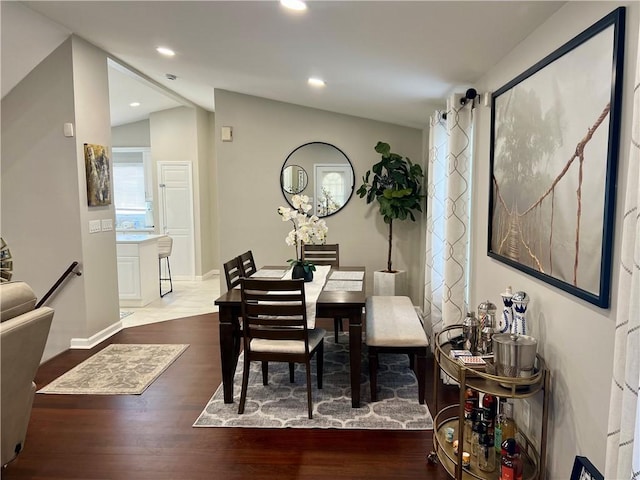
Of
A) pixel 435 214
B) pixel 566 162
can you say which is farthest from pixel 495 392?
pixel 435 214

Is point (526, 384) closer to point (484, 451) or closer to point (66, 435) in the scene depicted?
point (484, 451)

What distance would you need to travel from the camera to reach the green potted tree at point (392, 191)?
4855 millimetres

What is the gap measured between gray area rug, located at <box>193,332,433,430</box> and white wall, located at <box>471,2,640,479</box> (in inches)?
36.8

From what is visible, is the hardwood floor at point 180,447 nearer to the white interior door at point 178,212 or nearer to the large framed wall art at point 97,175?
the large framed wall art at point 97,175

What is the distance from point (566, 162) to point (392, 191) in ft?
10.3

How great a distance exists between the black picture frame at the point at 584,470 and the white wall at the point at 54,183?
3953 millimetres

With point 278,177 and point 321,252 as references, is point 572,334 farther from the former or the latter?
point 278,177

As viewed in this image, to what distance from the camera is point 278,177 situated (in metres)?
5.39

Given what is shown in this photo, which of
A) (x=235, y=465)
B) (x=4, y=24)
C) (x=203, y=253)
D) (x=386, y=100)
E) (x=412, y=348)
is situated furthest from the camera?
(x=203, y=253)

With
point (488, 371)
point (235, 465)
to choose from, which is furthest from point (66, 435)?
point (488, 371)

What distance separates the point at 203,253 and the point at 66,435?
4856 millimetres

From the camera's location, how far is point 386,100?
4.05 meters

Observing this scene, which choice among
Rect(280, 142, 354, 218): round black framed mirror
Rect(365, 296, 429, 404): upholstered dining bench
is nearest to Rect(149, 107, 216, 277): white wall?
Rect(280, 142, 354, 218): round black framed mirror

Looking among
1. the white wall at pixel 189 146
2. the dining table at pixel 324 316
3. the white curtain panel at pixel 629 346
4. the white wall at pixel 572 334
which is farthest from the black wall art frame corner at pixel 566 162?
the white wall at pixel 189 146
